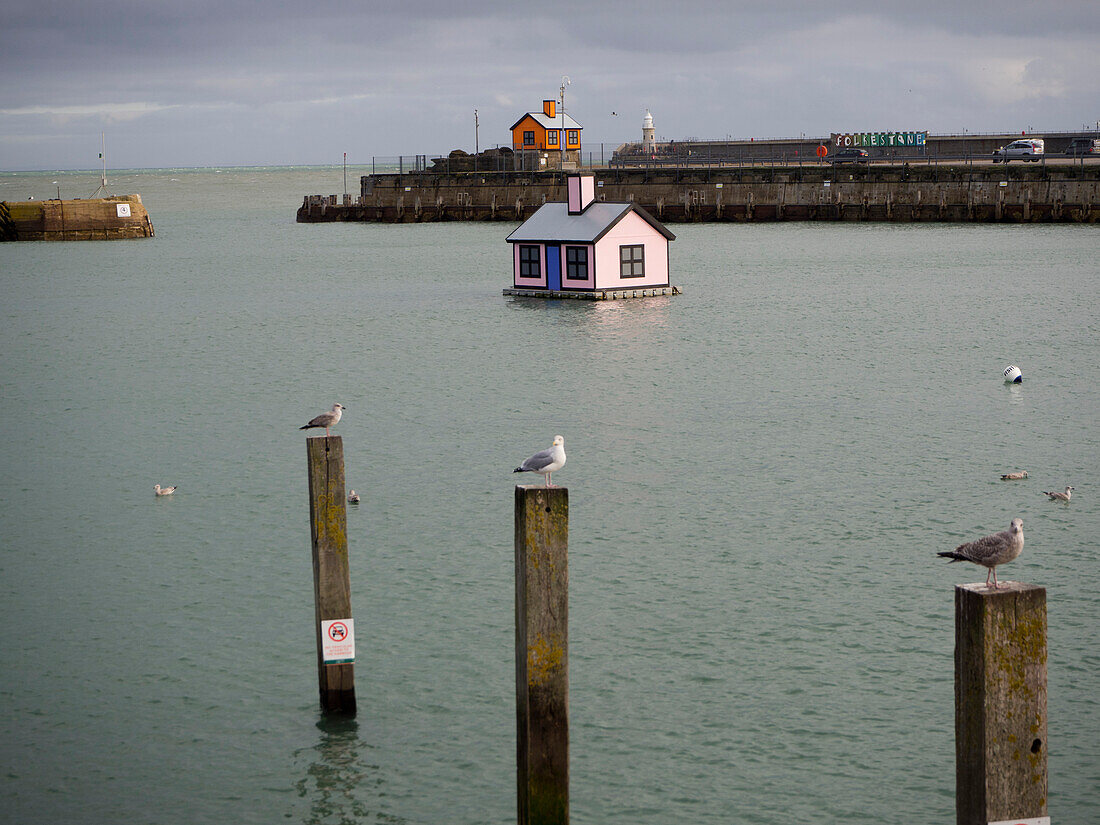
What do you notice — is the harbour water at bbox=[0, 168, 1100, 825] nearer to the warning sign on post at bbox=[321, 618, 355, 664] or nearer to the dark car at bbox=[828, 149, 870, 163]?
the warning sign on post at bbox=[321, 618, 355, 664]

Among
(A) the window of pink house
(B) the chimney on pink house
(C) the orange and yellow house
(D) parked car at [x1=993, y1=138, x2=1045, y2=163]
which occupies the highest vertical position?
(C) the orange and yellow house

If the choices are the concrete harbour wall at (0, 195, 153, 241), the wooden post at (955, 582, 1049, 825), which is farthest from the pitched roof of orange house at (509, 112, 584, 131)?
the wooden post at (955, 582, 1049, 825)

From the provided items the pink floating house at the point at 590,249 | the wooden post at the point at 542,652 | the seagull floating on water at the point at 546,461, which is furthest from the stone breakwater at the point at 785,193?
the wooden post at the point at 542,652

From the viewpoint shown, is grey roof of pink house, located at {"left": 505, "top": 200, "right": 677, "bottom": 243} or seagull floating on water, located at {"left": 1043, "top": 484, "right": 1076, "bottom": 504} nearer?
seagull floating on water, located at {"left": 1043, "top": 484, "right": 1076, "bottom": 504}

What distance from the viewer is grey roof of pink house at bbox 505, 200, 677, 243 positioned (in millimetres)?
46844

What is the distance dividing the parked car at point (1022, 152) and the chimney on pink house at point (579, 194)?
6964 cm

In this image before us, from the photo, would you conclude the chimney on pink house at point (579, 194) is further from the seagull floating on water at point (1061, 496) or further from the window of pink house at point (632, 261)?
the seagull floating on water at point (1061, 496)

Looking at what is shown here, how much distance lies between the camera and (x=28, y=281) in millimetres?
71000

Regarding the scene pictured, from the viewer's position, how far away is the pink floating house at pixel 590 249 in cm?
4741

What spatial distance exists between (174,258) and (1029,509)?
78.3 meters

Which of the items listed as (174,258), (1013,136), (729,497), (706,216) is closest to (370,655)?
(729,497)

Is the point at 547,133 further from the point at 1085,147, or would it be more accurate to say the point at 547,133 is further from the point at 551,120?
the point at 1085,147

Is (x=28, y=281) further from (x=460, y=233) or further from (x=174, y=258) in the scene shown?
(x=460, y=233)

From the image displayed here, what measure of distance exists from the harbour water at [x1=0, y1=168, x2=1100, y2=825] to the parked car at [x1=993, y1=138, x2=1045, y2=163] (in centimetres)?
6945
